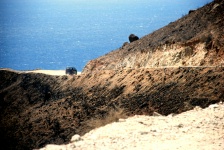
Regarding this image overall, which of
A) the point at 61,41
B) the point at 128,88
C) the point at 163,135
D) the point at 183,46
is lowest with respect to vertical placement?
the point at 163,135

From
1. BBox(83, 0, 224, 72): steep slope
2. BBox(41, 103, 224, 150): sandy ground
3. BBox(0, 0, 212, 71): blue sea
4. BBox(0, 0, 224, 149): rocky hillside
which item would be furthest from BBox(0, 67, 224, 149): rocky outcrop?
BBox(0, 0, 212, 71): blue sea

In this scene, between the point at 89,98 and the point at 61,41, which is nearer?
the point at 89,98

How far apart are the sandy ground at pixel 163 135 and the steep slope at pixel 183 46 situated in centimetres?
1248

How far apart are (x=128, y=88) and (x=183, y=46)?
6607mm

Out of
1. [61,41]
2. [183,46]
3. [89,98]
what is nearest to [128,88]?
[89,98]

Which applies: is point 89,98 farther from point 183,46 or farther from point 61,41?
point 61,41

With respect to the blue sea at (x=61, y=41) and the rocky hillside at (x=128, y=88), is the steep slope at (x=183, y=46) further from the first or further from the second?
the blue sea at (x=61, y=41)

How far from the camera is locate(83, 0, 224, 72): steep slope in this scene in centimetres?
2773

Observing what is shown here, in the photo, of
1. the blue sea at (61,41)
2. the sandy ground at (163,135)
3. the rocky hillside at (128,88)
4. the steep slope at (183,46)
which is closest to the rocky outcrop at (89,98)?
the rocky hillside at (128,88)

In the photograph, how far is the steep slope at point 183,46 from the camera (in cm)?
2773

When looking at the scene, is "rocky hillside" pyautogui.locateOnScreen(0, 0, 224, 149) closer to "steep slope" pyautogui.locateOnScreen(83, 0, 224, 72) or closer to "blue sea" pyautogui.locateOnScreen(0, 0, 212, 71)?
"steep slope" pyautogui.locateOnScreen(83, 0, 224, 72)

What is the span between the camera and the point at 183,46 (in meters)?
30.4

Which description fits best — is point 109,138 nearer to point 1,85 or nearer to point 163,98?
point 163,98

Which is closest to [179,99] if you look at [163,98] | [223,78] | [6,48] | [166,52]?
[163,98]
